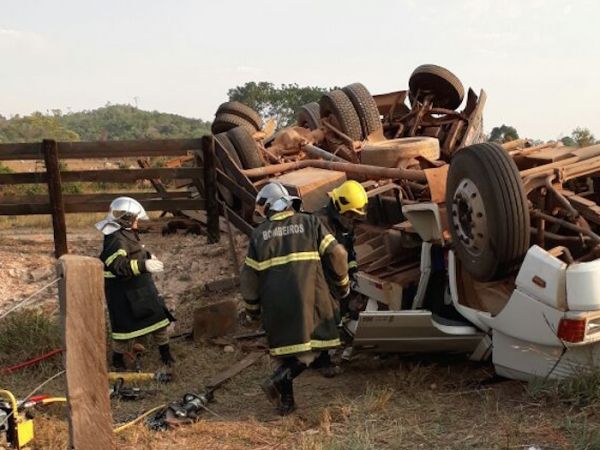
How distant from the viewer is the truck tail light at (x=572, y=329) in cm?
336

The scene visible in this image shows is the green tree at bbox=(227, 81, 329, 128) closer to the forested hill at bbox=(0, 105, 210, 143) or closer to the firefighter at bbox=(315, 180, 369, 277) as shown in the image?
the forested hill at bbox=(0, 105, 210, 143)

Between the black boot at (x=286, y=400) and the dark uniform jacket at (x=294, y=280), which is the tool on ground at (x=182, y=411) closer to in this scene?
the black boot at (x=286, y=400)

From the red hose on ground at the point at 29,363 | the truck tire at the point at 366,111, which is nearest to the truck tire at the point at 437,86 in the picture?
the truck tire at the point at 366,111

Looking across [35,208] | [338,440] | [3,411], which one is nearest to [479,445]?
[338,440]

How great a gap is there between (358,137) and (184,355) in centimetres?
375

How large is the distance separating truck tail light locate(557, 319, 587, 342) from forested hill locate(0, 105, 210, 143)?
47464 mm

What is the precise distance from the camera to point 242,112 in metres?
9.47

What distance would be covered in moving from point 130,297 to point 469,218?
2.66 m

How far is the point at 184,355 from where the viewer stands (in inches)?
221

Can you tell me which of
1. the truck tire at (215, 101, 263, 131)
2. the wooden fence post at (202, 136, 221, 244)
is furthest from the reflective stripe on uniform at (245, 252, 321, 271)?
the truck tire at (215, 101, 263, 131)

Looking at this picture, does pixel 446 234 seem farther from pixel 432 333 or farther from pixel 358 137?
pixel 358 137

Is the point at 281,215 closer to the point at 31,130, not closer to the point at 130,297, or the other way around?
the point at 130,297

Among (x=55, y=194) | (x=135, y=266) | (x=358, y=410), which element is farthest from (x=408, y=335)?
(x=55, y=194)

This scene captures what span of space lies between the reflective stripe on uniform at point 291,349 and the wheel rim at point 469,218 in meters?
1.10
